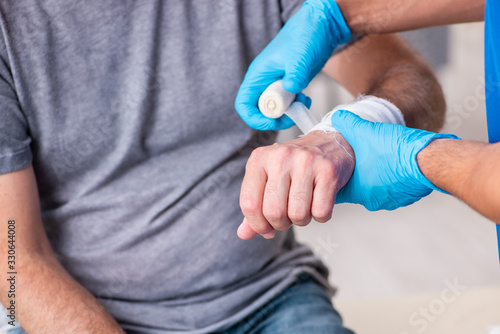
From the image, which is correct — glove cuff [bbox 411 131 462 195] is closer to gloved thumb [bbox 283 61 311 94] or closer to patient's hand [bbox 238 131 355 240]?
patient's hand [bbox 238 131 355 240]

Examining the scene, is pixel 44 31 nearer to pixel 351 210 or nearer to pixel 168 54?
pixel 168 54

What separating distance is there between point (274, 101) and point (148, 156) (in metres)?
0.31

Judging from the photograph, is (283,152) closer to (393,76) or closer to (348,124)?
(348,124)

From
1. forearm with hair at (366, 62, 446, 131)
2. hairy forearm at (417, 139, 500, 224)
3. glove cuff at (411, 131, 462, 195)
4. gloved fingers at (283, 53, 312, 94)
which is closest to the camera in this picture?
hairy forearm at (417, 139, 500, 224)

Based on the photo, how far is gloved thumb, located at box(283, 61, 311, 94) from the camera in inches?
36.9

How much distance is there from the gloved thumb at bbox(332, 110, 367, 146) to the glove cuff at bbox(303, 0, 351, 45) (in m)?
0.24

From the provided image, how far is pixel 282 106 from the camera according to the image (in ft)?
3.02

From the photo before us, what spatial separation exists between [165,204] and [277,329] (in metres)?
0.34

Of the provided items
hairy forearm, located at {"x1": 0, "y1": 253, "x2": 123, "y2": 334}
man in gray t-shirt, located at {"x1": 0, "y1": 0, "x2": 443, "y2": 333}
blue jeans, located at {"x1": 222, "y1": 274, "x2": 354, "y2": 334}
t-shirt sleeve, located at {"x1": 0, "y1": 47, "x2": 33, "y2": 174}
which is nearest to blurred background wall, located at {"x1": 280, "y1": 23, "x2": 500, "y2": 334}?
blue jeans, located at {"x1": 222, "y1": 274, "x2": 354, "y2": 334}

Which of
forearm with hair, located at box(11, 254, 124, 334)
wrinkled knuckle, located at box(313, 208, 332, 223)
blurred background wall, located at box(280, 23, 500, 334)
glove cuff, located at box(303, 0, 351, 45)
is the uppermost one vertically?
glove cuff, located at box(303, 0, 351, 45)

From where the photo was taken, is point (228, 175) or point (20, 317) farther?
point (228, 175)

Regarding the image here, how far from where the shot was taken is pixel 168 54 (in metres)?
1.04

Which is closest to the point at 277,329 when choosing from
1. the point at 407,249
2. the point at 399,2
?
the point at 399,2

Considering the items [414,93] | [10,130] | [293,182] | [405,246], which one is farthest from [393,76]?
[405,246]
